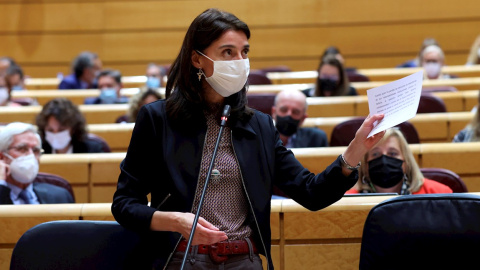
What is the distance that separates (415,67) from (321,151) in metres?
3.69

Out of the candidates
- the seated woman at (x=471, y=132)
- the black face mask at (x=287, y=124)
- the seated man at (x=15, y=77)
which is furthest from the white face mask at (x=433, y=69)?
the seated man at (x=15, y=77)

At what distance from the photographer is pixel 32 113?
14.6ft

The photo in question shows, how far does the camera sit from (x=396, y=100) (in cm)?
141

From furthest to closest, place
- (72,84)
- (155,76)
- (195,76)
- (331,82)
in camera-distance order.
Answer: (72,84) → (155,76) → (331,82) → (195,76)

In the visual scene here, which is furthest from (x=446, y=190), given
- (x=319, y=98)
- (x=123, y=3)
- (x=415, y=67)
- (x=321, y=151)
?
(x=123, y=3)

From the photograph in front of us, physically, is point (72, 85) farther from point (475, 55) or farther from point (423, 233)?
point (423, 233)

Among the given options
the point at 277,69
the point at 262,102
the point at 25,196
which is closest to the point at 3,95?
the point at 262,102

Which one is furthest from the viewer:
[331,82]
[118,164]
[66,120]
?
[331,82]

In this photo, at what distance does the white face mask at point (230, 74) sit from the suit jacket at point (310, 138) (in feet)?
6.98

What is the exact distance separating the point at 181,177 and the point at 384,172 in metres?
1.31

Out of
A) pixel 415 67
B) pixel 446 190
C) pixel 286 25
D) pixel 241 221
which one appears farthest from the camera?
pixel 286 25

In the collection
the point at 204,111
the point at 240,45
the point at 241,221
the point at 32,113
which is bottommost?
the point at 32,113

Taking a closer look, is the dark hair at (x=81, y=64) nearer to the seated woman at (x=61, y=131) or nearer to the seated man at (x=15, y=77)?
the seated man at (x=15, y=77)

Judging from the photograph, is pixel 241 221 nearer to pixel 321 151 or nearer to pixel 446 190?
pixel 446 190
